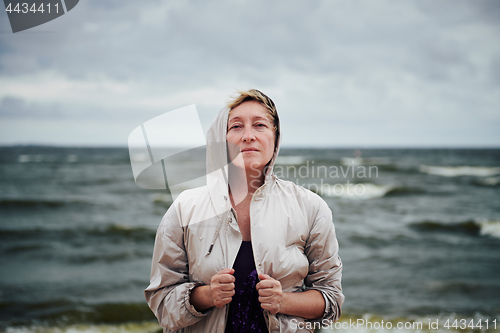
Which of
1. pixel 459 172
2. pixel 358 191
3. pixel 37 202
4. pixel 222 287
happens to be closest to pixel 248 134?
pixel 222 287

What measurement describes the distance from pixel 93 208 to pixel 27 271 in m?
7.64

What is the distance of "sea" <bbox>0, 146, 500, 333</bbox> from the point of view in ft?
20.5

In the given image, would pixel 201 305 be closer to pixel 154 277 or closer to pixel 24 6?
pixel 154 277

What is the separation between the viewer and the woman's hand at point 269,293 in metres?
1.83

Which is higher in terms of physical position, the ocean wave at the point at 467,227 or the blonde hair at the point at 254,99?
the blonde hair at the point at 254,99

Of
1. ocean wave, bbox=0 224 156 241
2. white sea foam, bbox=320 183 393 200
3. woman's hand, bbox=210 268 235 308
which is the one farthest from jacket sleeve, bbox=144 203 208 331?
white sea foam, bbox=320 183 393 200

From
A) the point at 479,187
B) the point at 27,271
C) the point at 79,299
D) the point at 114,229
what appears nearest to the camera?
the point at 79,299

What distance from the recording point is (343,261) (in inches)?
356

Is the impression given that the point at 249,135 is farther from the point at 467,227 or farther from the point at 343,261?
the point at 467,227

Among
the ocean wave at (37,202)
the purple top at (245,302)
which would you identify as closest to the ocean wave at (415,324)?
the purple top at (245,302)

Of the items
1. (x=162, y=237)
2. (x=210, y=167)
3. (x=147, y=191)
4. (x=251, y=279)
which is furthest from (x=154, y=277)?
(x=147, y=191)

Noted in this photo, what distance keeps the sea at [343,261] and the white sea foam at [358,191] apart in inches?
7.5

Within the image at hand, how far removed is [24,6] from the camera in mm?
3961

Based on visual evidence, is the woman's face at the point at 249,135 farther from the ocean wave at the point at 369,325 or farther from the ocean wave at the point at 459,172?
the ocean wave at the point at 459,172
